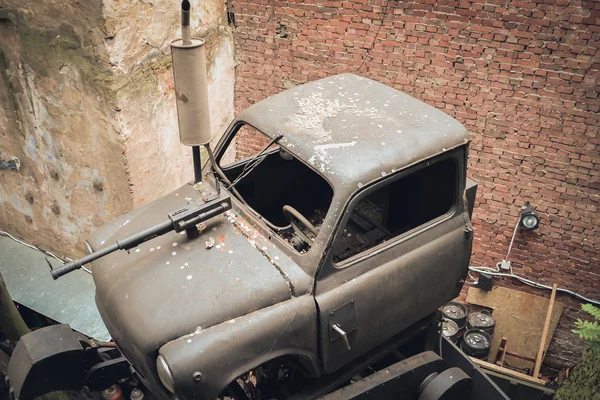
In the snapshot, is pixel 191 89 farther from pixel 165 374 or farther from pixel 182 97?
pixel 165 374

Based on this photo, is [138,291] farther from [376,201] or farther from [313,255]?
[376,201]

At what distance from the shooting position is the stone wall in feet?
15.3

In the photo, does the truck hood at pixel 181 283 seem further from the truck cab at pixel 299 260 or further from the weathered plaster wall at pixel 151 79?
the weathered plaster wall at pixel 151 79

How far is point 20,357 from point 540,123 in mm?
5096

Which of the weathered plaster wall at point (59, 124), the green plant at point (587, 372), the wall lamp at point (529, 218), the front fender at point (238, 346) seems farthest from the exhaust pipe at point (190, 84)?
the wall lamp at point (529, 218)

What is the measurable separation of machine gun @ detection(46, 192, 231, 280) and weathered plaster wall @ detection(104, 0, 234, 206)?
1.94 meters

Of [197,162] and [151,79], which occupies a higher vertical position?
[151,79]

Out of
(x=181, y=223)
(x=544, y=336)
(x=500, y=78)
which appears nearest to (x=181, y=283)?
(x=181, y=223)

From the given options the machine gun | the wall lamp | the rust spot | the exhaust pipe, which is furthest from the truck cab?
the wall lamp

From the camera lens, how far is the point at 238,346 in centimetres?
295

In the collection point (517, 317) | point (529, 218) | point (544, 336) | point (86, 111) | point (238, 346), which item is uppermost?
point (86, 111)

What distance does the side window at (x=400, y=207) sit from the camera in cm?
396

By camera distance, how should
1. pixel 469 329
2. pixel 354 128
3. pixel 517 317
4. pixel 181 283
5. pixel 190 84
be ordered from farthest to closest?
pixel 517 317, pixel 469 329, pixel 354 128, pixel 190 84, pixel 181 283

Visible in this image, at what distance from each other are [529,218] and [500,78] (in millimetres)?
1559
